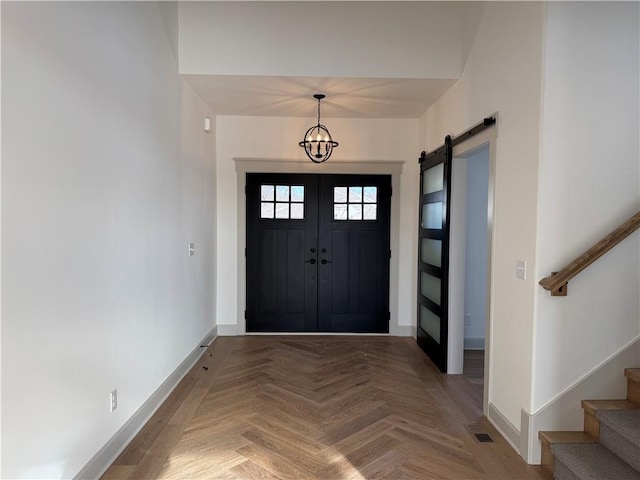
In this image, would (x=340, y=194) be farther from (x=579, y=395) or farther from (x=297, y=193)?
(x=579, y=395)

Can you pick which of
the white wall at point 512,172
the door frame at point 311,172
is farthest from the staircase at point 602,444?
the door frame at point 311,172

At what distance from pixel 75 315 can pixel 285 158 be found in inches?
137

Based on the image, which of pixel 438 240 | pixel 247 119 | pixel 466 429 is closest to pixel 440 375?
pixel 466 429

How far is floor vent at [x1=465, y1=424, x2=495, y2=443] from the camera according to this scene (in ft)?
8.81

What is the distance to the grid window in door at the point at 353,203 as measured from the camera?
5.20 m

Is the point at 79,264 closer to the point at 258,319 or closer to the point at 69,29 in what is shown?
the point at 69,29

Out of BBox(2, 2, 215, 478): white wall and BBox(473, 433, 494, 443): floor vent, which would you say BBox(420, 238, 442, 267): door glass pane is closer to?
BBox(473, 433, 494, 443): floor vent

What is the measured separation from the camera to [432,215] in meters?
4.41

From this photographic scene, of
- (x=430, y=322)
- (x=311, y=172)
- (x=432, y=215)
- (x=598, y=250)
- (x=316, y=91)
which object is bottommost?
(x=430, y=322)

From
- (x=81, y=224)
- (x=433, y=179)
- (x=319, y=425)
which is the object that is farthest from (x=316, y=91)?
(x=319, y=425)

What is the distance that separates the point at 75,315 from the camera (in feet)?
6.54

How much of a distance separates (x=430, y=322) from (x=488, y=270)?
158 cm

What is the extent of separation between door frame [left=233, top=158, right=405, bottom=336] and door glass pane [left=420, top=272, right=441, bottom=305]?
0.53 metres

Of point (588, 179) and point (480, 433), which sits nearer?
point (588, 179)
